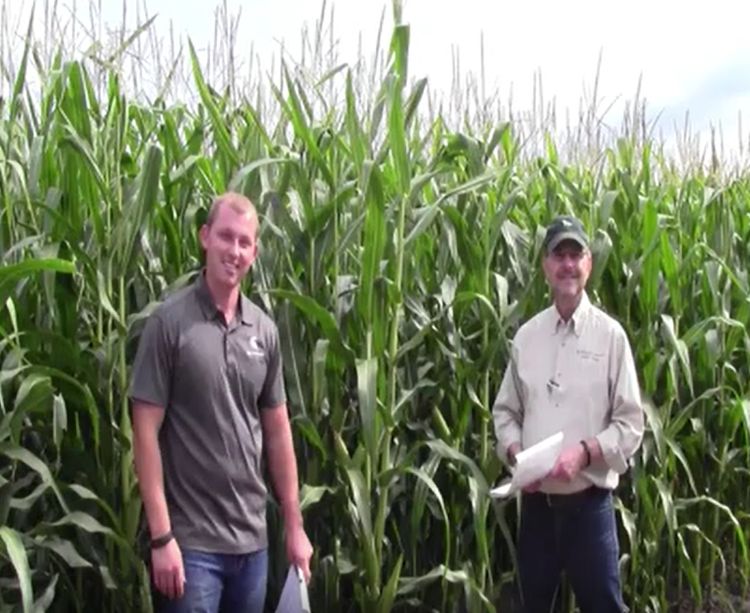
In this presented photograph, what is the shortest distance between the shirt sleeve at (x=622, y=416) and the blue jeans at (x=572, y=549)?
166 millimetres

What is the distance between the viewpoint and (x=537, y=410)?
374 centimetres

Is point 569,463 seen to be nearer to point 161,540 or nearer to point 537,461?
point 537,461

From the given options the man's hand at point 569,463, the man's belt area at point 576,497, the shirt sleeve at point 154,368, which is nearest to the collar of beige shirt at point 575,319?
the man's hand at point 569,463

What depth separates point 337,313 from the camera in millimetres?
3908

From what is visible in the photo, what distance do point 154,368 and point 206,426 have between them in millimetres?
199

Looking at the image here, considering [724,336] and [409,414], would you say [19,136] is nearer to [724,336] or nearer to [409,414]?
[409,414]

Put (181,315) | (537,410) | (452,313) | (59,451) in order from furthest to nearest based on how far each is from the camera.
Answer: (452,313)
(537,410)
(59,451)
(181,315)

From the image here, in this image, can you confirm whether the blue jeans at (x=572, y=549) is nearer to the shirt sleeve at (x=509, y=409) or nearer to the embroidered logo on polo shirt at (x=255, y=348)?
the shirt sleeve at (x=509, y=409)

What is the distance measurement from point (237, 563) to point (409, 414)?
127cm

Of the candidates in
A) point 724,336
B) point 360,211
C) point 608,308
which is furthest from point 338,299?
point 724,336

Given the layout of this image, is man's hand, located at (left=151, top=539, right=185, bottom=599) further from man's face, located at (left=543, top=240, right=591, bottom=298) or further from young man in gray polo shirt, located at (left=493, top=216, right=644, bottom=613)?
man's face, located at (left=543, top=240, right=591, bottom=298)

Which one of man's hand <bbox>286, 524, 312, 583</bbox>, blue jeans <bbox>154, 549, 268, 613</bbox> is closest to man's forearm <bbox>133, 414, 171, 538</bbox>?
blue jeans <bbox>154, 549, 268, 613</bbox>

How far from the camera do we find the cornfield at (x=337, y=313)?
3498mm

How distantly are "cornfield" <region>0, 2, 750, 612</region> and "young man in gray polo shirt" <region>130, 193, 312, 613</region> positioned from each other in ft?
1.25
